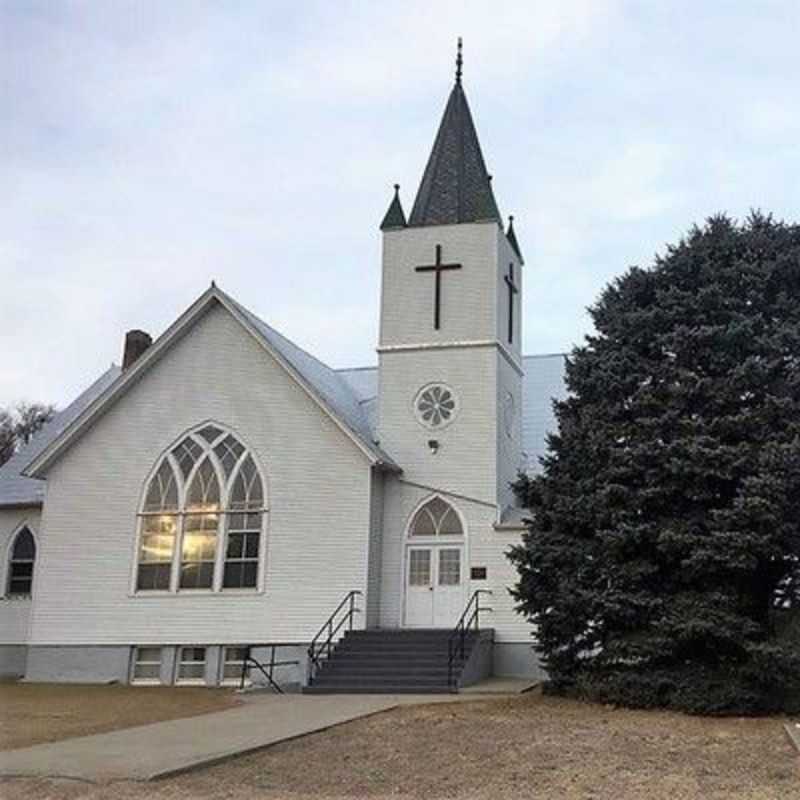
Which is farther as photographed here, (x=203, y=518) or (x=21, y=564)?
(x=21, y=564)

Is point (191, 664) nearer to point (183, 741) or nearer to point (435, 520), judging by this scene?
A: point (435, 520)

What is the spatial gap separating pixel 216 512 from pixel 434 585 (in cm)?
513

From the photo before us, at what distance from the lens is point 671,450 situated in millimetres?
16297

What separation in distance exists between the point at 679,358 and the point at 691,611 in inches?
161

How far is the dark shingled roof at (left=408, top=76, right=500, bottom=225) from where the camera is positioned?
25.7 m

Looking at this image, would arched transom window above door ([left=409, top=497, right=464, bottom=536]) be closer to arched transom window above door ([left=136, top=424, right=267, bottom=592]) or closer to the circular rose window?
the circular rose window

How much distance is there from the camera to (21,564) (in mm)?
Answer: 27203

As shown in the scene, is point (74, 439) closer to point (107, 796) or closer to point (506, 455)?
point (506, 455)

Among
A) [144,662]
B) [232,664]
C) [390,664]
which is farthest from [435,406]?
[144,662]

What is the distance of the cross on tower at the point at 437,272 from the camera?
25.0 m

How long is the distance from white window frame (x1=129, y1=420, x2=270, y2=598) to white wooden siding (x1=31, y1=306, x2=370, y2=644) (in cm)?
14

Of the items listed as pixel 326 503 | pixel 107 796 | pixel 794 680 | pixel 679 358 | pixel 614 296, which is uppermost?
pixel 614 296

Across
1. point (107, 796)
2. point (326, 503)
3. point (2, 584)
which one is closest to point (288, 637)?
point (326, 503)

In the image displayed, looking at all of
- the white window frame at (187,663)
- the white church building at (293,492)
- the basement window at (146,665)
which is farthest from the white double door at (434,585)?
the basement window at (146,665)
